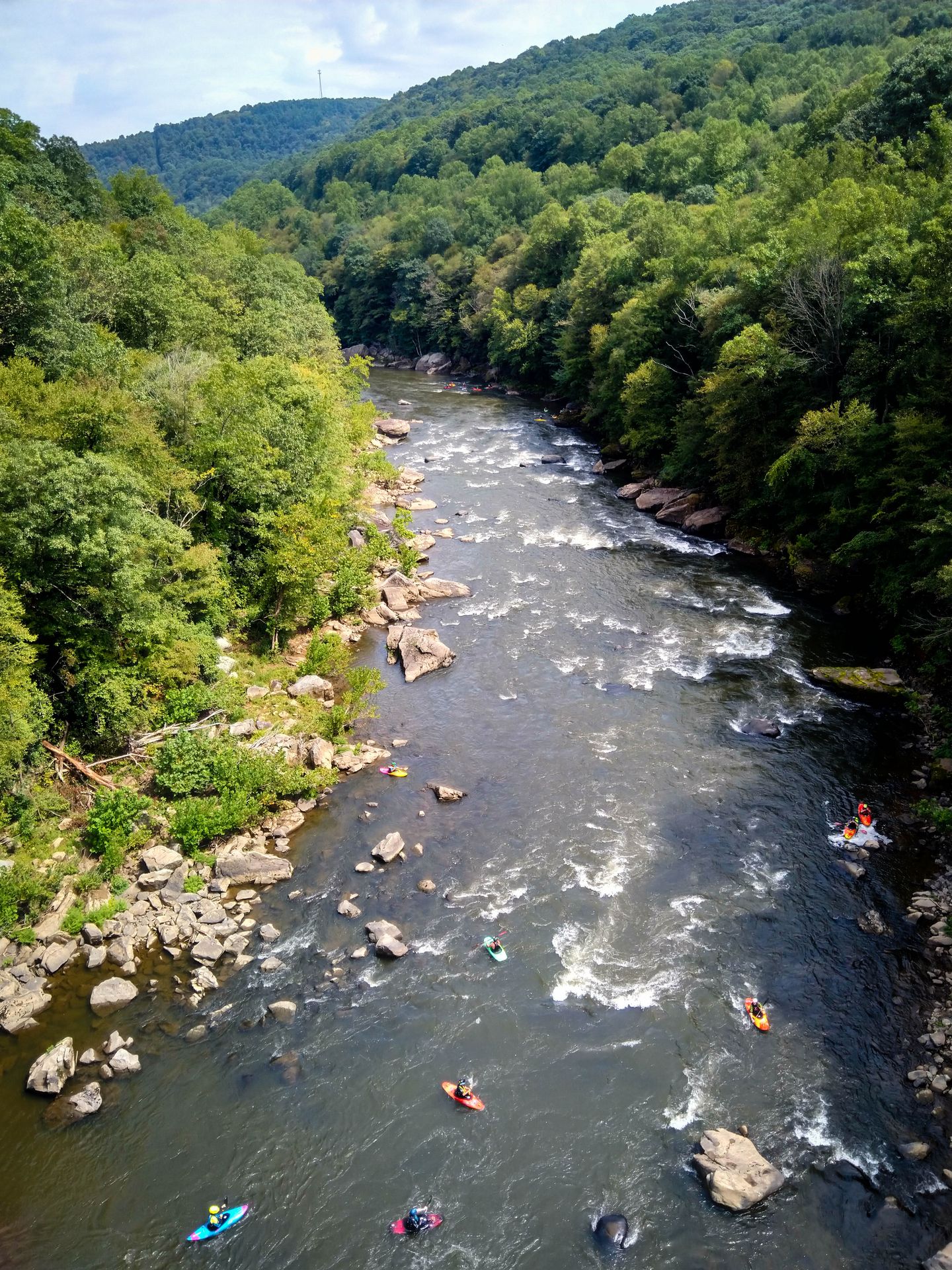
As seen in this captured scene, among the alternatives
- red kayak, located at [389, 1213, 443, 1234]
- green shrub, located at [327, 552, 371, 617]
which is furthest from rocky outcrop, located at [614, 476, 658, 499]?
red kayak, located at [389, 1213, 443, 1234]

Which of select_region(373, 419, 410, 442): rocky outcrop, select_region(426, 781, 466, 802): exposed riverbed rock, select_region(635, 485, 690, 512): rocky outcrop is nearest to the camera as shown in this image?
select_region(426, 781, 466, 802): exposed riverbed rock

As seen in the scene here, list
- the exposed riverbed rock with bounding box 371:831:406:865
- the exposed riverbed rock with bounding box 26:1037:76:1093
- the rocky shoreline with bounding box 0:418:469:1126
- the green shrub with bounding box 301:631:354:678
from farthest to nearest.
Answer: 1. the green shrub with bounding box 301:631:354:678
2. the exposed riverbed rock with bounding box 371:831:406:865
3. the rocky shoreline with bounding box 0:418:469:1126
4. the exposed riverbed rock with bounding box 26:1037:76:1093

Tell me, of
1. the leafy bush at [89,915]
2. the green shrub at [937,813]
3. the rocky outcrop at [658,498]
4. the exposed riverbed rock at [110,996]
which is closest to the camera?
the exposed riverbed rock at [110,996]

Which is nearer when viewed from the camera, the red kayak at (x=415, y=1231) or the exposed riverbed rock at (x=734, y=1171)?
the red kayak at (x=415, y=1231)

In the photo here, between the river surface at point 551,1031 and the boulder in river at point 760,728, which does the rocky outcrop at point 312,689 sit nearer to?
the river surface at point 551,1031

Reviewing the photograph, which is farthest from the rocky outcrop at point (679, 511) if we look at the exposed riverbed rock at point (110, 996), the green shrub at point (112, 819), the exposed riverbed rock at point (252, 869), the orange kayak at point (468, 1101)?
the exposed riverbed rock at point (110, 996)

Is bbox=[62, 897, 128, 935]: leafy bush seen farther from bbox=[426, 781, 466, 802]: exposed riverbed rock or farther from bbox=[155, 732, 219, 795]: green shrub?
bbox=[426, 781, 466, 802]: exposed riverbed rock

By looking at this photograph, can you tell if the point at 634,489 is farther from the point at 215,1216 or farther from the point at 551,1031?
the point at 215,1216

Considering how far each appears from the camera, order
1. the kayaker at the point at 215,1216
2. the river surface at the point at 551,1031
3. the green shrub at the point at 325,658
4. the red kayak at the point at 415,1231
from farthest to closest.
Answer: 1. the green shrub at the point at 325,658
2. the river surface at the point at 551,1031
3. the kayaker at the point at 215,1216
4. the red kayak at the point at 415,1231
